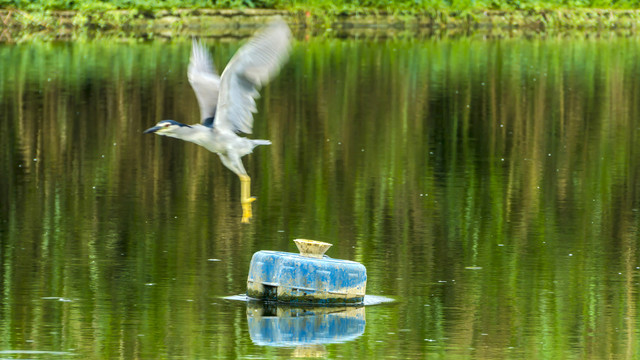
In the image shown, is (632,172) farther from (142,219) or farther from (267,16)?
(267,16)

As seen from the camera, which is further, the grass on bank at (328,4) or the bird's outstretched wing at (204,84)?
the grass on bank at (328,4)

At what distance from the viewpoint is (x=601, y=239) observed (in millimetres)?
14336

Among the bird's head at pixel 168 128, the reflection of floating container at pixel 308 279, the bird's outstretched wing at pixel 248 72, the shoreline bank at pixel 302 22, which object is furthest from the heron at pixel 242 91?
the shoreline bank at pixel 302 22

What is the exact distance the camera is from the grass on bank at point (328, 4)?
4297cm

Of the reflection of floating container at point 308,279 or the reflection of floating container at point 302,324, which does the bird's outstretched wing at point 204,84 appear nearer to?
the reflection of floating container at point 308,279

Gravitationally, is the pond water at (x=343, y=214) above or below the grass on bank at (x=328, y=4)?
below

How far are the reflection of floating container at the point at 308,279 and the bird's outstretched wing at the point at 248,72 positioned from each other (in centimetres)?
100

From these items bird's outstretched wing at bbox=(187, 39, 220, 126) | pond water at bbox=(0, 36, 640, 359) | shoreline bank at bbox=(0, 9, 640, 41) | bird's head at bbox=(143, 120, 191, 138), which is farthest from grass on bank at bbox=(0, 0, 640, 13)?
bird's head at bbox=(143, 120, 191, 138)

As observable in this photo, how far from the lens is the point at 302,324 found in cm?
1095

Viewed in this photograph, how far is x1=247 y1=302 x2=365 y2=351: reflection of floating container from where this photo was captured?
34.4 feet

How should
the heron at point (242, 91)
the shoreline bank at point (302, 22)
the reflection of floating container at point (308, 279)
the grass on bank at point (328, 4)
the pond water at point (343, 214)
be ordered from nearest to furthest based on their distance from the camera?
the pond water at point (343, 214) < the heron at point (242, 91) < the reflection of floating container at point (308, 279) < the shoreline bank at point (302, 22) < the grass on bank at point (328, 4)

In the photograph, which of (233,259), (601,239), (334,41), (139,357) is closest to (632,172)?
(601,239)

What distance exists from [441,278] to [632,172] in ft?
23.3

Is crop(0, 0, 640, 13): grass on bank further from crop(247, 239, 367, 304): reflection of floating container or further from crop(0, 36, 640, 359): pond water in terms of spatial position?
crop(247, 239, 367, 304): reflection of floating container
